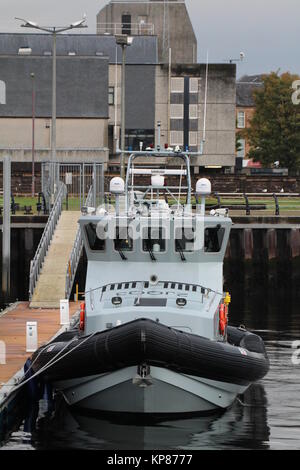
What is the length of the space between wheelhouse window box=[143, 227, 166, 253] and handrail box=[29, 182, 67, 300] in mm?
11960

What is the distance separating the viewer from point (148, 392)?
20703 millimetres

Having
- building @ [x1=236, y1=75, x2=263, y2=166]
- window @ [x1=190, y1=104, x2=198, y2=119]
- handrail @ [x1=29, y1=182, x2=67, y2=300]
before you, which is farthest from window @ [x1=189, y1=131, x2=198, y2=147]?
building @ [x1=236, y1=75, x2=263, y2=166]

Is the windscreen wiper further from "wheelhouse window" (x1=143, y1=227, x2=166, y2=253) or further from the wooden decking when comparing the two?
the wooden decking

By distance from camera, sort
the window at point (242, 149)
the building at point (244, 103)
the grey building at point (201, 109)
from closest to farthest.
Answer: the grey building at point (201, 109)
the building at point (244, 103)
the window at point (242, 149)

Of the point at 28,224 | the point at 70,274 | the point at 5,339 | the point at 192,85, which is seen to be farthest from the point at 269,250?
the point at 192,85

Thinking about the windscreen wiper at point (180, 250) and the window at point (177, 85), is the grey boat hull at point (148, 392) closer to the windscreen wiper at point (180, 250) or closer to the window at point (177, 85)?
the windscreen wiper at point (180, 250)

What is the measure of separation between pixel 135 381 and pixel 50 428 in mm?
2060

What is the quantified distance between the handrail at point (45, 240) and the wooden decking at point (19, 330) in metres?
1.23

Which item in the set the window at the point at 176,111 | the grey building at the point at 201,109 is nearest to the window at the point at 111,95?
the grey building at the point at 201,109

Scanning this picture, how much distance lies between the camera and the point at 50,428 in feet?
70.3

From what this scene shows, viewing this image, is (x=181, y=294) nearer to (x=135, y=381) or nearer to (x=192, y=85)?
(x=135, y=381)

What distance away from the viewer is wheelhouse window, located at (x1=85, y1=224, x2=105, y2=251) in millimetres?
23203

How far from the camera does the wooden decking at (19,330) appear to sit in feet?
76.8

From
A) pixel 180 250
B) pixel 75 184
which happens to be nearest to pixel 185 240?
pixel 180 250
